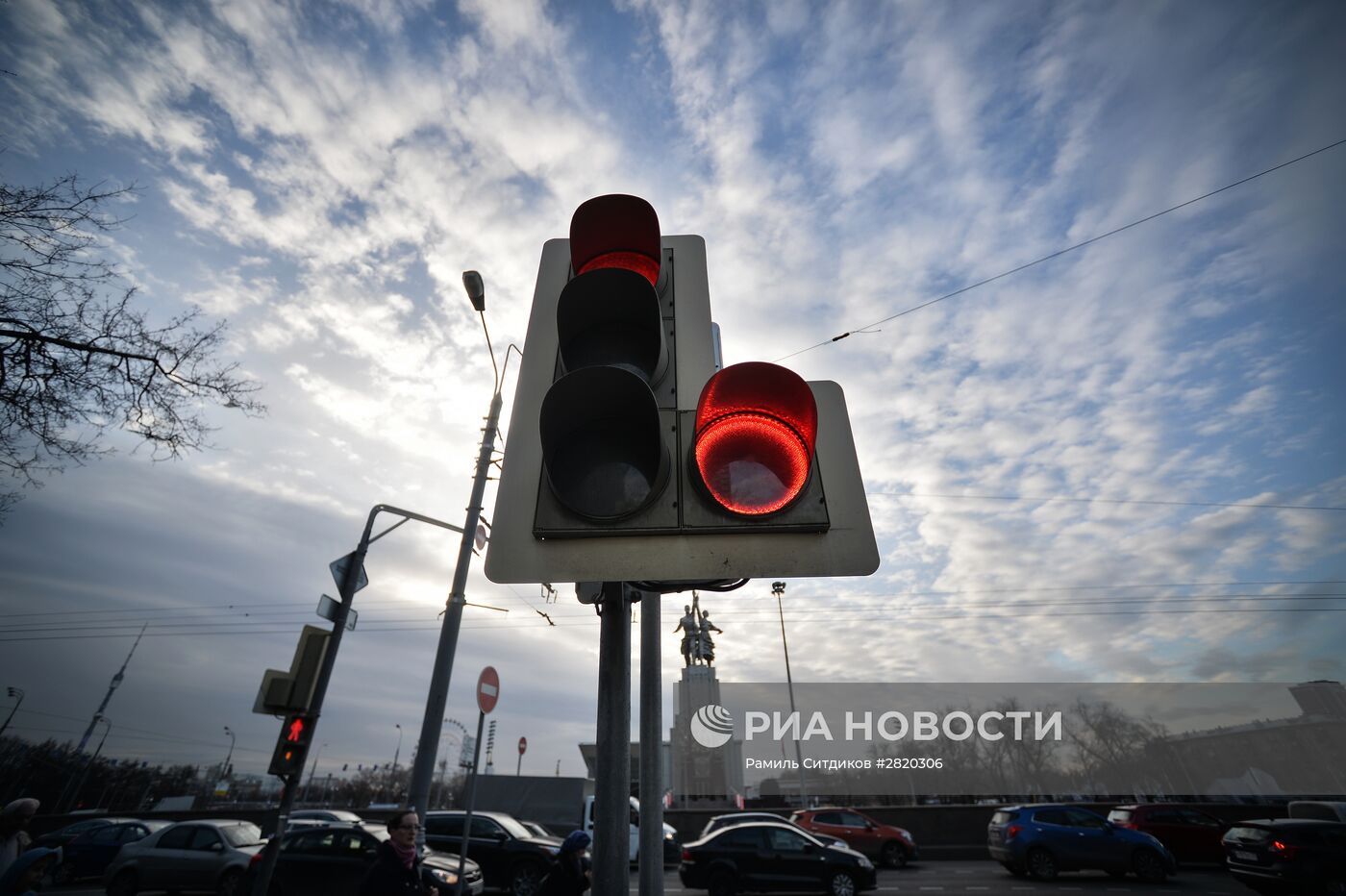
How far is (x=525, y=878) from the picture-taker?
10883 mm

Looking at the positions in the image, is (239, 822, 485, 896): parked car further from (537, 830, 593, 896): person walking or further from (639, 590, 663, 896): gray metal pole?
(639, 590, 663, 896): gray metal pole

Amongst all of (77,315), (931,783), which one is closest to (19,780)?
(77,315)

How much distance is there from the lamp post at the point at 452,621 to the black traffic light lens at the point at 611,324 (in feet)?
20.6

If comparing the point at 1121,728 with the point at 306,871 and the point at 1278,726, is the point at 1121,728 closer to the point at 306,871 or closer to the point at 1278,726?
the point at 1278,726

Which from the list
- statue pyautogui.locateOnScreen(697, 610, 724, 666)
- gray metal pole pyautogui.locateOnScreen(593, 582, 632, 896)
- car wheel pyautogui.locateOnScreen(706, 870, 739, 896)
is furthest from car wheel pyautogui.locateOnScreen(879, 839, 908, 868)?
gray metal pole pyautogui.locateOnScreen(593, 582, 632, 896)

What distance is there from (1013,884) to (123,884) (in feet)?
58.9

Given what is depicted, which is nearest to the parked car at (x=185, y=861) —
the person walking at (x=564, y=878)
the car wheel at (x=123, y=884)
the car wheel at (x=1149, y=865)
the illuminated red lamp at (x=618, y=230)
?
the car wheel at (x=123, y=884)

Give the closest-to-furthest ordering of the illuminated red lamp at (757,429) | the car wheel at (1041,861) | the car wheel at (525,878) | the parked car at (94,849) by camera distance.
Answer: the illuminated red lamp at (757,429), the car wheel at (525,878), the car wheel at (1041,861), the parked car at (94,849)

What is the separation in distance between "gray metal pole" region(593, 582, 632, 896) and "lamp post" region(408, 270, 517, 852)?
6388 millimetres

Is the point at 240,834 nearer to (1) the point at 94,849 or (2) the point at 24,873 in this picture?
(1) the point at 94,849

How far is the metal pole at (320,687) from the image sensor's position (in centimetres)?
562

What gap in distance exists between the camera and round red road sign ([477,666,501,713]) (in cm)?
718

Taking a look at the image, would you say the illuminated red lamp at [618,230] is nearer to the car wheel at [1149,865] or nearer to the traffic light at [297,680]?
the traffic light at [297,680]

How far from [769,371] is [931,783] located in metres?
46.6
